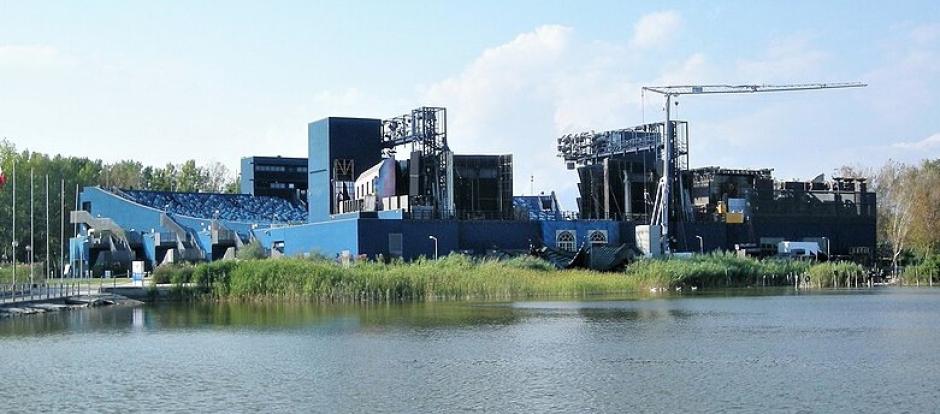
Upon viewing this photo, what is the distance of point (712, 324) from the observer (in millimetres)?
47469

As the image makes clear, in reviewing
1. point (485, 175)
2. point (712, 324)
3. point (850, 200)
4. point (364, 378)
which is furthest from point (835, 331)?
point (850, 200)

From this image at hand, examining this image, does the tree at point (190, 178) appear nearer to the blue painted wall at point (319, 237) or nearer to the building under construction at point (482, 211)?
the building under construction at point (482, 211)

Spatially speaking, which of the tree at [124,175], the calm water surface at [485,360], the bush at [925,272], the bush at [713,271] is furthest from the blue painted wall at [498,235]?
the tree at [124,175]

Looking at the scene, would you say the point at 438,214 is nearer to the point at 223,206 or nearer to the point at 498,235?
the point at 498,235

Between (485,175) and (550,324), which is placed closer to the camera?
(550,324)

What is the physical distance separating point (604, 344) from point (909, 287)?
49.3 m

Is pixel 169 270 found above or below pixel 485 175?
below

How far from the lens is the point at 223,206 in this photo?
384ft

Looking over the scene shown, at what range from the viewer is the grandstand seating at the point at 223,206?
113500 mm

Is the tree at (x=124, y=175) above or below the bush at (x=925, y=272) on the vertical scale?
above

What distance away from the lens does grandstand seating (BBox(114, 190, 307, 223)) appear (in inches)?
4469

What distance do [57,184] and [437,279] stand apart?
6635 cm

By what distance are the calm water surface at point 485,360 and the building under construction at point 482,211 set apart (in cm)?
2978

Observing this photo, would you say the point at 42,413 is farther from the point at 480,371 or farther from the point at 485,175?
the point at 485,175
